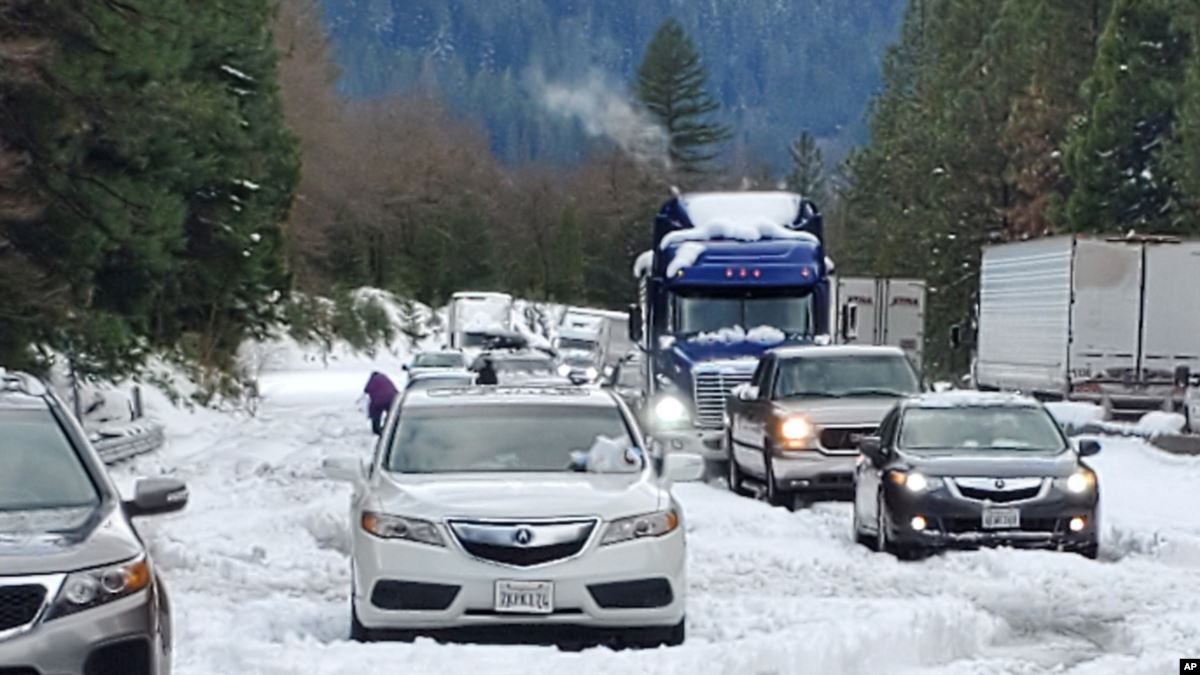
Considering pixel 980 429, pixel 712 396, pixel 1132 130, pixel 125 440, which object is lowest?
pixel 125 440

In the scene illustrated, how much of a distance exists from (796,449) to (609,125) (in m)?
102

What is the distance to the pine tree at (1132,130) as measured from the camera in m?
52.8

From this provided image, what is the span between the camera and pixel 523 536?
37.4 feet

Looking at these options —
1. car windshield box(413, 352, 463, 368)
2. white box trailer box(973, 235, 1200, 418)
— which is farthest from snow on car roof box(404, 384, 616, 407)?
car windshield box(413, 352, 463, 368)

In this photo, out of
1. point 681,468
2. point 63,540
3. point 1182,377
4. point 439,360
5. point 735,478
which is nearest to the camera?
point 63,540

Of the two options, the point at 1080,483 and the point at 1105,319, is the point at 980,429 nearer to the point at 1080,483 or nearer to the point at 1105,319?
the point at 1080,483

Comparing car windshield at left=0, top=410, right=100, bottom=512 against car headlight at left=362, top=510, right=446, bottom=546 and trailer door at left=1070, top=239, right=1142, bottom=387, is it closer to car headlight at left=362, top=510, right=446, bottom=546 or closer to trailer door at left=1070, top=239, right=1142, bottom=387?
car headlight at left=362, top=510, right=446, bottom=546

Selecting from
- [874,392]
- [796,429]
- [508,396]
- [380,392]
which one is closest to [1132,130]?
[380,392]

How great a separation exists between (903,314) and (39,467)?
44.1 metres

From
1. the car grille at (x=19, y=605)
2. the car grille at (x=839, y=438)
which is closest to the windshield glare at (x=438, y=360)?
the car grille at (x=839, y=438)

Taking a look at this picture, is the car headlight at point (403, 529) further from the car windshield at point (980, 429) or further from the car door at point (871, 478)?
the car windshield at point (980, 429)

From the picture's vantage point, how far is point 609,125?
124 m

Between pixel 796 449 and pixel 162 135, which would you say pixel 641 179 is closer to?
pixel 162 135

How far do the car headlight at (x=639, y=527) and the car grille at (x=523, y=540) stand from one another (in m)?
0.13
